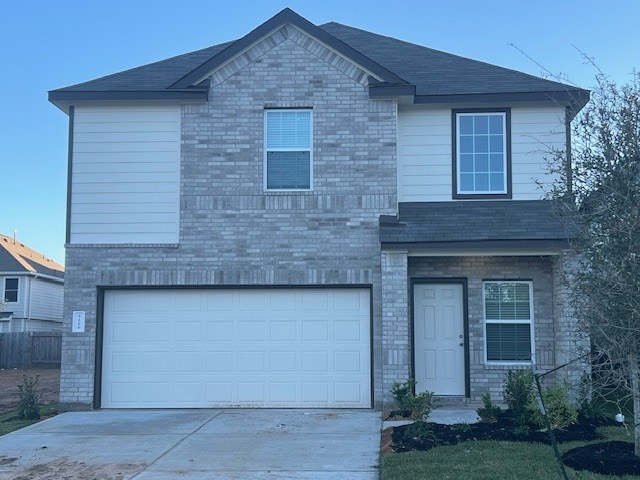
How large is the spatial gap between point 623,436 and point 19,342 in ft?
77.0

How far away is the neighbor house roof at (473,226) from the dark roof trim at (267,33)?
2.63 metres

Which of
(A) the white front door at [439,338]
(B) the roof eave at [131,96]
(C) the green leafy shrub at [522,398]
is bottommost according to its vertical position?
(C) the green leafy shrub at [522,398]

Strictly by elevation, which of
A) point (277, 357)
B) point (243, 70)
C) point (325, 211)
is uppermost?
point (243, 70)

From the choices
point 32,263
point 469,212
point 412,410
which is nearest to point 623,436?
point 412,410

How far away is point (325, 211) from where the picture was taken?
13.8 m

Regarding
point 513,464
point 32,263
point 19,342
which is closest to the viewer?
point 513,464

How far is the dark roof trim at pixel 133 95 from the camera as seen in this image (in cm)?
1394

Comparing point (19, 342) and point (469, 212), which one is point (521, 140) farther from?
point (19, 342)

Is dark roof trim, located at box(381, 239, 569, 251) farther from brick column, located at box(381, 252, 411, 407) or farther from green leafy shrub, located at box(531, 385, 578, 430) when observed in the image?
green leafy shrub, located at box(531, 385, 578, 430)

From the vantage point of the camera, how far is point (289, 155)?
1402 centimetres

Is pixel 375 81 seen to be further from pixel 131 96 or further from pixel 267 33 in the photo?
pixel 131 96

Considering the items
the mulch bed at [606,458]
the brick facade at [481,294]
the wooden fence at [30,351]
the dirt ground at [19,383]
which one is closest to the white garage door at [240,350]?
the brick facade at [481,294]

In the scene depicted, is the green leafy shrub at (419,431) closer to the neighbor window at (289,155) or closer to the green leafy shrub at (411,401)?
the green leafy shrub at (411,401)

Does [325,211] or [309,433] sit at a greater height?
[325,211]
